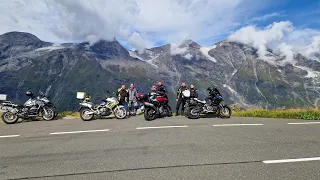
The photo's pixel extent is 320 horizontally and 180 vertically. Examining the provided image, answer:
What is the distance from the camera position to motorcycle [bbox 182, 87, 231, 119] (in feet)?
48.2

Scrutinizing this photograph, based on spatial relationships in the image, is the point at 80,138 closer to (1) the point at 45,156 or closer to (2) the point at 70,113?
(1) the point at 45,156

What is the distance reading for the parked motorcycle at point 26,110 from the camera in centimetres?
1467

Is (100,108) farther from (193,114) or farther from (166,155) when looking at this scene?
(166,155)

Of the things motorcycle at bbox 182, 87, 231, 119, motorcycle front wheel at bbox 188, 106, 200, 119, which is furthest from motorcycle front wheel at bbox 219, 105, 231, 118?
motorcycle front wheel at bbox 188, 106, 200, 119

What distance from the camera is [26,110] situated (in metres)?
15.1

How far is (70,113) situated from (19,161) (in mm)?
11840

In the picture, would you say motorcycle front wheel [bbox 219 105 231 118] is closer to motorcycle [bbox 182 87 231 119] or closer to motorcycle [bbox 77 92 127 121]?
motorcycle [bbox 182 87 231 119]

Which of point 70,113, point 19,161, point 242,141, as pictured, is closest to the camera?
point 19,161

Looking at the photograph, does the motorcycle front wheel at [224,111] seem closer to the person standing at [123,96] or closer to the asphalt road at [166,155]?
the asphalt road at [166,155]

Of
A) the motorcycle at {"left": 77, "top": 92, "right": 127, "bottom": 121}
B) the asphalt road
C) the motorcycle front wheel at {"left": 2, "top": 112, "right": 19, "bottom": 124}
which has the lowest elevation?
the asphalt road

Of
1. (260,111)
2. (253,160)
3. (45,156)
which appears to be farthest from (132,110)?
(253,160)

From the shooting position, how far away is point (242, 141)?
7898 mm

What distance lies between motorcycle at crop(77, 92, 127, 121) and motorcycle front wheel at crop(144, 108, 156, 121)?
68.7 inches

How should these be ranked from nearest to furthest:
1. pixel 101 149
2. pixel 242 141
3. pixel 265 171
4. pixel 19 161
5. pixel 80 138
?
1. pixel 265 171
2. pixel 19 161
3. pixel 101 149
4. pixel 242 141
5. pixel 80 138
